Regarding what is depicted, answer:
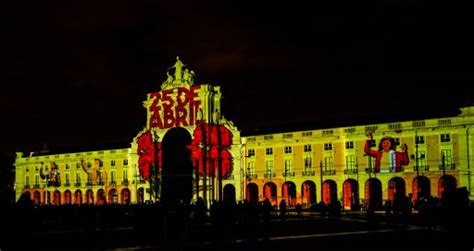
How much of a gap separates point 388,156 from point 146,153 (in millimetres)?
34553

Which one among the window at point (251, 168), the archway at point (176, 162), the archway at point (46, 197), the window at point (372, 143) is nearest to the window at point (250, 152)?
the window at point (251, 168)

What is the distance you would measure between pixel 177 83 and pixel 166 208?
5507 cm

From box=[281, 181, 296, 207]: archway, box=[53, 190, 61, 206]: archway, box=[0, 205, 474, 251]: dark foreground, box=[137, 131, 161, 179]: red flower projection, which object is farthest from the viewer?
box=[53, 190, 61, 206]: archway

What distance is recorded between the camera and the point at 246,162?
7969 cm

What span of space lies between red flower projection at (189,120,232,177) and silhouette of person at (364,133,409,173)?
19.5 m

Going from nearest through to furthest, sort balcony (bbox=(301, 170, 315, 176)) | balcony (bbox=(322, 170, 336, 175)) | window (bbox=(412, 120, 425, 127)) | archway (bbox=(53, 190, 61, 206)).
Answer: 1. window (bbox=(412, 120, 425, 127))
2. balcony (bbox=(322, 170, 336, 175))
3. balcony (bbox=(301, 170, 315, 176))
4. archway (bbox=(53, 190, 61, 206))

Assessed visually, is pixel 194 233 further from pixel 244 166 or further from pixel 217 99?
pixel 217 99

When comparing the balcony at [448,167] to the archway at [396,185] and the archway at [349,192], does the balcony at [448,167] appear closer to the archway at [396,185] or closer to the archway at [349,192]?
the archway at [396,185]

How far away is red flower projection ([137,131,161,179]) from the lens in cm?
8656

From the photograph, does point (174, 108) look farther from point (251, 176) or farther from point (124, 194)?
point (251, 176)

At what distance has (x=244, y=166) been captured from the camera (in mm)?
79625

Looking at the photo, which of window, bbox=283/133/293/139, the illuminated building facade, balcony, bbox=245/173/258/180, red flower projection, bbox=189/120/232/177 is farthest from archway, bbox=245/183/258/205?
window, bbox=283/133/293/139

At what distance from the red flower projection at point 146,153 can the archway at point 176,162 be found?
1331 millimetres

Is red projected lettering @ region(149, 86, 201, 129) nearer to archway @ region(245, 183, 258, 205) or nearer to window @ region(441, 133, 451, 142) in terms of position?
archway @ region(245, 183, 258, 205)
